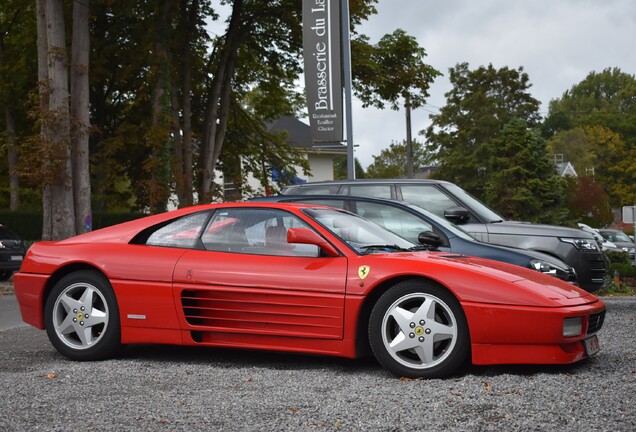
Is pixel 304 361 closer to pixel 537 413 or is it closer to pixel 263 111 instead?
pixel 537 413

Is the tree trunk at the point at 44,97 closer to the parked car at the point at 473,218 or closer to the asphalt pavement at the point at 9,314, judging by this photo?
the asphalt pavement at the point at 9,314

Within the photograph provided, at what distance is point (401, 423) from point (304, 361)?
2511 millimetres

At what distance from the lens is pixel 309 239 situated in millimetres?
6641

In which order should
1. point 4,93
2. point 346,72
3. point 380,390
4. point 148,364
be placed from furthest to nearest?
point 4,93
point 346,72
point 148,364
point 380,390

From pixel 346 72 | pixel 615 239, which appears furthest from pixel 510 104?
pixel 346 72

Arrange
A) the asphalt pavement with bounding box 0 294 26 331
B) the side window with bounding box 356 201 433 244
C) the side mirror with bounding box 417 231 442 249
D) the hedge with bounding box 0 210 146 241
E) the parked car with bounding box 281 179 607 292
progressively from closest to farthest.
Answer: the side mirror with bounding box 417 231 442 249 → the side window with bounding box 356 201 433 244 → the parked car with bounding box 281 179 607 292 → the asphalt pavement with bounding box 0 294 26 331 → the hedge with bounding box 0 210 146 241

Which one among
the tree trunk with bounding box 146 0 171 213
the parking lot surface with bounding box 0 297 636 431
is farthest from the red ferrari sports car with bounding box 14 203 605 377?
the tree trunk with bounding box 146 0 171 213

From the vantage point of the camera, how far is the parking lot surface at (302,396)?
4.83m

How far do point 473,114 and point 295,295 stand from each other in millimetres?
65058

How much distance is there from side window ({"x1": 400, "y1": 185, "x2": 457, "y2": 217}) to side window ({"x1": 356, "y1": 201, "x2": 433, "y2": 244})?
1.52m

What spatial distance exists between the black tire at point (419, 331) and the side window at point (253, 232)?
32.8 inches

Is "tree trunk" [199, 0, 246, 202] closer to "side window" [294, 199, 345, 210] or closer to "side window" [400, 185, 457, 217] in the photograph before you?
"side window" [400, 185, 457, 217]

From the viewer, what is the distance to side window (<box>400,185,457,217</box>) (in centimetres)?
1112

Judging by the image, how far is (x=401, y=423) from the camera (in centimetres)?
479
